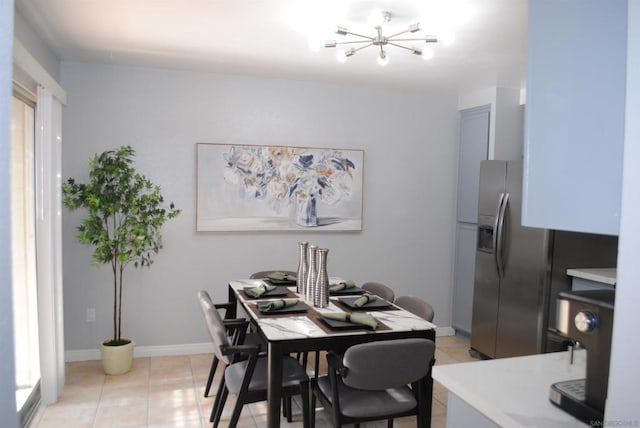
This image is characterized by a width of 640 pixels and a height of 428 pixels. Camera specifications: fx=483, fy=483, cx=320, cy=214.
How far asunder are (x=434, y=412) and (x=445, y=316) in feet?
6.40

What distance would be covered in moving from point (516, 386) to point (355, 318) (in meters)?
1.19

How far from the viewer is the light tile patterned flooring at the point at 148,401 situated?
3.08 metres

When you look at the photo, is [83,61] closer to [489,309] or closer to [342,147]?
[342,147]

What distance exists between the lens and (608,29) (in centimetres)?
103

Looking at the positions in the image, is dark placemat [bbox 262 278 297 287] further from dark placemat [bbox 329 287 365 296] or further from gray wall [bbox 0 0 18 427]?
gray wall [bbox 0 0 18 427]

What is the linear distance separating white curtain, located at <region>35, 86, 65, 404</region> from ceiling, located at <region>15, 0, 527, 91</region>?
57 cm

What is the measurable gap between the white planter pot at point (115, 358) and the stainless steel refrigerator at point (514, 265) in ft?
10.0

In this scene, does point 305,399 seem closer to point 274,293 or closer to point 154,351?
point 274,293

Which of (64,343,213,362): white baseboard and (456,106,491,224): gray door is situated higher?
(456,106,491,224): gray door

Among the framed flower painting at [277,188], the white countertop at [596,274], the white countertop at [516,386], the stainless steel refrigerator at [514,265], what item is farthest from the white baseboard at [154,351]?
the white countertop at [516,386]

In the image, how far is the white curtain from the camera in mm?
3162

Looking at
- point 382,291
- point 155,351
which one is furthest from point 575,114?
point 155,351

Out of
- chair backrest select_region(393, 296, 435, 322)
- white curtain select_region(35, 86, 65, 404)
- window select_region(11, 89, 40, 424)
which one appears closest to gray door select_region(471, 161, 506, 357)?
chair backrest select_region(393, 296, 435, 322)

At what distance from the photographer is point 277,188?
14.8 feet
